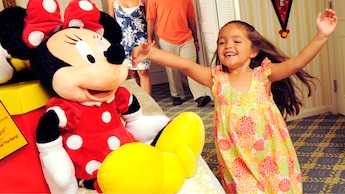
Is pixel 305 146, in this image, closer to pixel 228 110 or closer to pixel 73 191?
pixel 228 110

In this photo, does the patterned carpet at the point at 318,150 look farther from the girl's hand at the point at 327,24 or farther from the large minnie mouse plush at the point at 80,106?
the large minnie mouse plush at the point at 80,106

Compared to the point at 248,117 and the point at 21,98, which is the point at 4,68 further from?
the point at 248,117

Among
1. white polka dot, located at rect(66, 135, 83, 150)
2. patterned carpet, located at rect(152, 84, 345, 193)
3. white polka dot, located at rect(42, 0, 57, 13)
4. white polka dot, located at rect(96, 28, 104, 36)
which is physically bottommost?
patterned carpet, located at rect(152, 84, 345, 193)

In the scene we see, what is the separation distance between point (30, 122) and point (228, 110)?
906 mm

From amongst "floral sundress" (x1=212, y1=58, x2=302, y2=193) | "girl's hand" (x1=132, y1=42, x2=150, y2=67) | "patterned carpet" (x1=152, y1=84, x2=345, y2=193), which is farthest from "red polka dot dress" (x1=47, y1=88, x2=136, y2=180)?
"patterned carpet" (x1=152, y1=84, x2=345, y2=193)

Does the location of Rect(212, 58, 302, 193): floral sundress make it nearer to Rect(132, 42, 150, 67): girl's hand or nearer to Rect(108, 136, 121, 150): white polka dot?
Rect(132, 42, 150, 67): girl's hand

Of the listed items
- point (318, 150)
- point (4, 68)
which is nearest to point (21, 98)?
point (4, 68)

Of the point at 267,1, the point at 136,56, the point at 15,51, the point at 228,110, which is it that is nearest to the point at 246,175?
the point at 228,110

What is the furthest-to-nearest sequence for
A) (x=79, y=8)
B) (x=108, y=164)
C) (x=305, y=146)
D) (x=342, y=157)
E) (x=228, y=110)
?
(x=305, y=146) → (x=342, y=157) → (x=228, y=110) → (x=79, y=8) → (x=108, y=164)

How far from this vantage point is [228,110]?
161cm

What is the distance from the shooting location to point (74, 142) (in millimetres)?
932

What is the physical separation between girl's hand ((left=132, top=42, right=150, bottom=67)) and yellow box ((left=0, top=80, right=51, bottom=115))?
51 cm

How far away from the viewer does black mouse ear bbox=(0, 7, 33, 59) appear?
35.7 inches

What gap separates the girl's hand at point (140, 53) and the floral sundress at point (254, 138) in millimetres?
380
